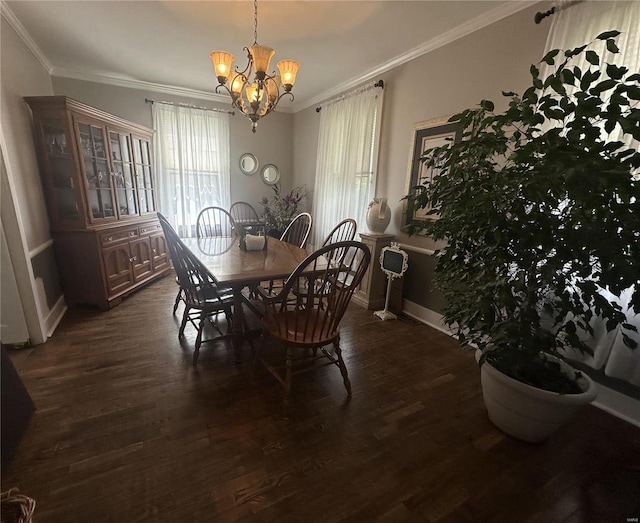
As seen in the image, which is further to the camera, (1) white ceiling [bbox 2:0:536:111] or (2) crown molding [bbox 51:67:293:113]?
(2) crown molding [bbox 51:67:293:113]

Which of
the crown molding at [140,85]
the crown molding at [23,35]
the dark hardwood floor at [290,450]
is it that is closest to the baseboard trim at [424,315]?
the dark hardwood floor at [290,450]

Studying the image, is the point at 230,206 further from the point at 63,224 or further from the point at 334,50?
the point at 334,50

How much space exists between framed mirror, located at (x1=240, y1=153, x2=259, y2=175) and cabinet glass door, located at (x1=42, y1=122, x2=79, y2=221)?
2325 millimetres

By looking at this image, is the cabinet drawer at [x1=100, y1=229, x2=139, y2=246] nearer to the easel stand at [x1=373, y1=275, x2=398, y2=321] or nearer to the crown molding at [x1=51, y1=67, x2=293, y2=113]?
the crown molding at [x1=51, y1=67, x2=293, y2=113]

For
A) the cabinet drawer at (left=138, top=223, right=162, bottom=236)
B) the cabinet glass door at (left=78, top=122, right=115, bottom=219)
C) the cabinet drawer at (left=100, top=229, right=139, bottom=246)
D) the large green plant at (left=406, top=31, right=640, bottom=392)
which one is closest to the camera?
the large green plant at (left=406, top=31, right=640, bottom=392)

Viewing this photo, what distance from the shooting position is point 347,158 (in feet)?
12.1

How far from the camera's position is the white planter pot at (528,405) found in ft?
4.53

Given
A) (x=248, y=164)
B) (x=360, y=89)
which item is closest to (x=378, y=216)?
(x=360, y=89)

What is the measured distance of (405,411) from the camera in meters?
1.75

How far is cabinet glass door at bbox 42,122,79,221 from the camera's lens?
103 inches

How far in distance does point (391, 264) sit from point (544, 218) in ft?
5.82

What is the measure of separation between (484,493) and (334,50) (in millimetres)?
3433

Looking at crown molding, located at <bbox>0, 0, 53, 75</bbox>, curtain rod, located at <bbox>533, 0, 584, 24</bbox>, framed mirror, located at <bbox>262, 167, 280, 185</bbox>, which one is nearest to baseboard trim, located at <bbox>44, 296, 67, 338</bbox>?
crown molding, located at <bbox>0, 0, 53, 75</bbox>

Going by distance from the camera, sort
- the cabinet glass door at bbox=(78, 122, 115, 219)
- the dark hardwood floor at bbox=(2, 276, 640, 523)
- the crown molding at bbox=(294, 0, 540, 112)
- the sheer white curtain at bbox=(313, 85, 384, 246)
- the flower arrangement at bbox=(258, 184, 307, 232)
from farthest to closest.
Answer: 1. the flower arrangement at bbox=(258, 184, 307, 232)
2. the sheer white curtain at bbox=(313, 85, 384, 246)
3. the cabinet glass door at bbox=(78, 122, 115, 219)
4. the crown molding at bbox=(294, 0, 540, 112)
5. the dark hardwood floor at bbox=(2, 276, 640, 523)
